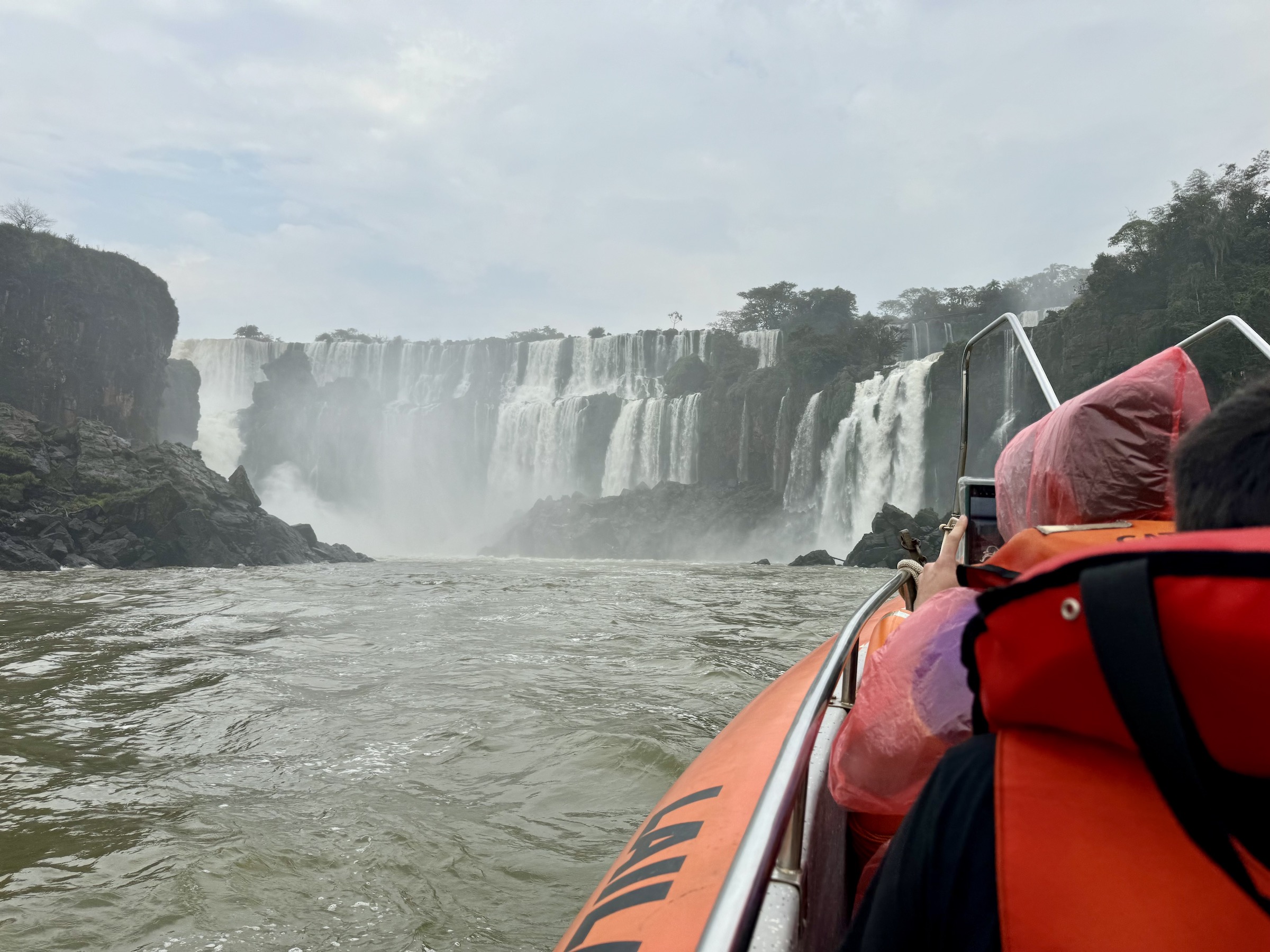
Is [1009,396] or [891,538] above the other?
[1009,396]

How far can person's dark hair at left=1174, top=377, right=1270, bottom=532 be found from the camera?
0.72m

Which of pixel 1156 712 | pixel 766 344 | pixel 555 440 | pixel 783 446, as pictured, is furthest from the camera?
pixel 766 344

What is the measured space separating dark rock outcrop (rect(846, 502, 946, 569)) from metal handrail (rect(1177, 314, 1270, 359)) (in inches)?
802

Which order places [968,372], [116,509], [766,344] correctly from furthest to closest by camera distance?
[766,344] → [116,509] → [968,372]

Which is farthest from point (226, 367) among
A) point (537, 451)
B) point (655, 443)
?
point (655, 443)

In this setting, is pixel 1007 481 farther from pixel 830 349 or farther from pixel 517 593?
pixel 830 349

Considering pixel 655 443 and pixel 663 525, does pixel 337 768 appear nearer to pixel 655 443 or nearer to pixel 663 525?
pixel 663 525

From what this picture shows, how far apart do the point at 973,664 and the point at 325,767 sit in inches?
162

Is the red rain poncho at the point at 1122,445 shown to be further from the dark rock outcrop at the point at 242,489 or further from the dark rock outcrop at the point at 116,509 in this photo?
the dark rock outcrop at the point at 242,489

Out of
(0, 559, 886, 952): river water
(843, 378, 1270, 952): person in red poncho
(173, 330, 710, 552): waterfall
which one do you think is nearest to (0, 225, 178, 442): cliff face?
(173, 330, 710, 552): waterfall

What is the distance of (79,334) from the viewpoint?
3195cm

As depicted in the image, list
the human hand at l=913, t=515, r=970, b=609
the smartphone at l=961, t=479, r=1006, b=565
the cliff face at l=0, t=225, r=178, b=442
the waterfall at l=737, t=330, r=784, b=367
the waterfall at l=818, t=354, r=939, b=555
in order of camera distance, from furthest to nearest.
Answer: the waterfall at l=737, t=330, r=784, b=367 < the cliff face at l=0, t=225, r=178, b=442 < the waterfall at l=818, t=354, r=939, b=555 < the smartphone at l=961, t=479, r=1006, b=565 < the human hand at l=913, t=515, r=970, b=609

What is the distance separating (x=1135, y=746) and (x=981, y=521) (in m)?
3.16

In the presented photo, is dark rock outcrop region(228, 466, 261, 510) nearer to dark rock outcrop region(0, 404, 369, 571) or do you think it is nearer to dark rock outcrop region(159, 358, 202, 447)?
dark rock outcrop region(0, 404, 369, 571)
